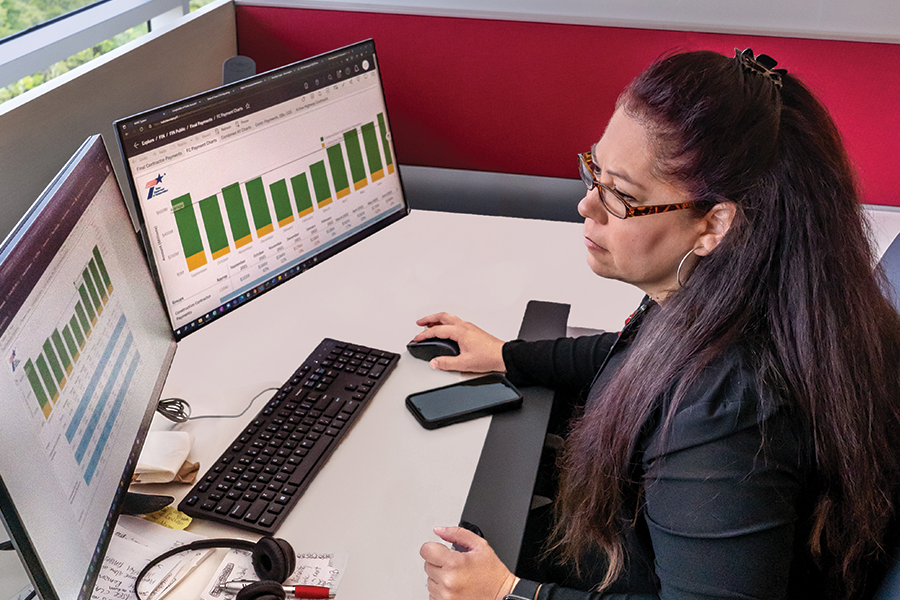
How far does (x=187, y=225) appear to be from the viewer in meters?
1.14

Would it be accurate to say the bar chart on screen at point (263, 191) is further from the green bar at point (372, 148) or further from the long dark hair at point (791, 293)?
the long dark hair at point (791, 293)

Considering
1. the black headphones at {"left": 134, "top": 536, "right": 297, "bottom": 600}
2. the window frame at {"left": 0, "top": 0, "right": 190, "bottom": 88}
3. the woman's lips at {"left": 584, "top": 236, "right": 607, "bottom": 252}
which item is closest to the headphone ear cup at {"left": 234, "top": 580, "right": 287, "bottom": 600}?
the black headphones at {"left": 134, "top": 536, "right": 297, "bottom": 600}

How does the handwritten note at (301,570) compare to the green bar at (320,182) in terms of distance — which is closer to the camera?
the handwritten note at (301,570)

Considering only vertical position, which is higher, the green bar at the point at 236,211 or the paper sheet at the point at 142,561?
the green bar at the point at 236,211

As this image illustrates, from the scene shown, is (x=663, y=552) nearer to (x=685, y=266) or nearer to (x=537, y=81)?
(x=685, y=266)

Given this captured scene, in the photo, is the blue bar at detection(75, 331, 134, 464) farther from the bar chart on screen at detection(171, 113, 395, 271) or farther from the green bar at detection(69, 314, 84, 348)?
the bar chart on screen at detection(171, 113, 395, 271)

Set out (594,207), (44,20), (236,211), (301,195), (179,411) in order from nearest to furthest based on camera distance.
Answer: (594,207)
(179,411)
(236,211)
(301,195)
(44,20)

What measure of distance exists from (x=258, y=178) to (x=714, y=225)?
72 centimetres

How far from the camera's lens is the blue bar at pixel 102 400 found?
739mm

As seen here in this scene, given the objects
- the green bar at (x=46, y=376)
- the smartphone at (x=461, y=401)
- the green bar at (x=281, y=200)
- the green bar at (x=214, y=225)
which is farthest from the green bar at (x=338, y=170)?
the green bar at (x=46, y=376)

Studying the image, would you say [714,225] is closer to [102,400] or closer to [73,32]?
[102,400]

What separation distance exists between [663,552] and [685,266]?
338 millimetres

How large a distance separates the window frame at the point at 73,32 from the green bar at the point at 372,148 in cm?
69

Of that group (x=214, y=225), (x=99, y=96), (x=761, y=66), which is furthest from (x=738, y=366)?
(x=99, y=96)
